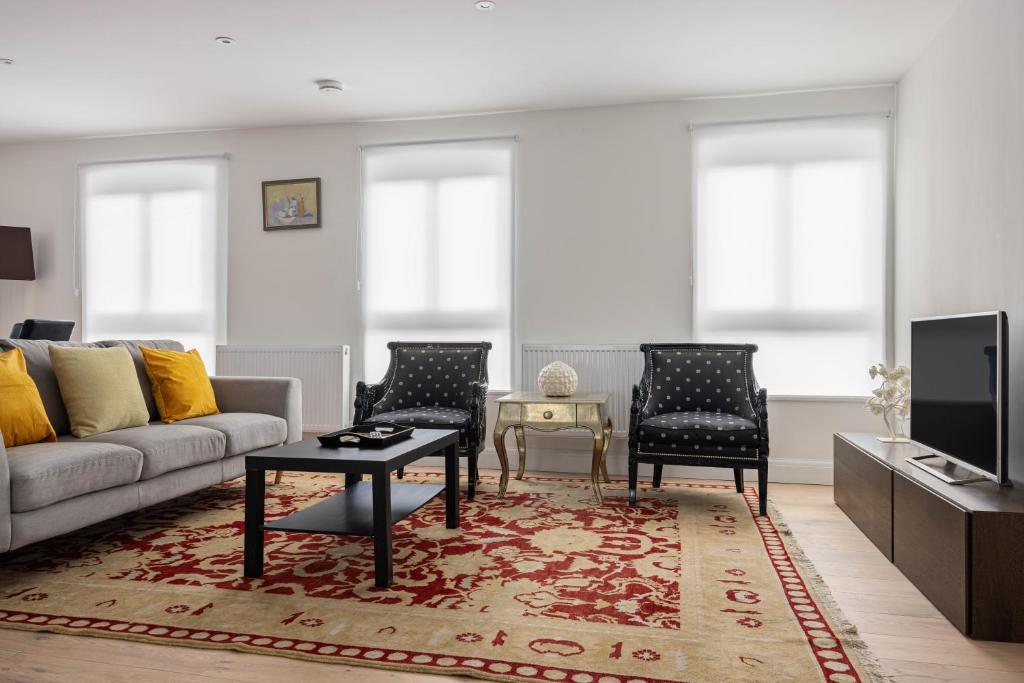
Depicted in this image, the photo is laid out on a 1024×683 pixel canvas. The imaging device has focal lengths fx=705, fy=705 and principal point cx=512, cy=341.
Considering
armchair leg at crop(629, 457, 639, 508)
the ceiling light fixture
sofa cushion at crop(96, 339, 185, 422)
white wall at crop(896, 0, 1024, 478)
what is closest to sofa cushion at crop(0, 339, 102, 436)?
sofa cushion at crop(96, 339, 185, 422)

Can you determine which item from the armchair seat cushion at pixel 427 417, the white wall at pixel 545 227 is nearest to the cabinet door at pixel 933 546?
the white wall at pixel 545 227

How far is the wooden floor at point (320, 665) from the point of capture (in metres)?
1.90

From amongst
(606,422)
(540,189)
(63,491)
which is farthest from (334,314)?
(63,491)

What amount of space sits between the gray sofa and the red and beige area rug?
0.72ft

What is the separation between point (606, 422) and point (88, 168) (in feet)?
15.7

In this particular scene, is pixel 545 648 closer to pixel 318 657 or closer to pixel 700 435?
pixel 318 657

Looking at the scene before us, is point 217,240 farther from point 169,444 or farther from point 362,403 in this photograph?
point 169,444

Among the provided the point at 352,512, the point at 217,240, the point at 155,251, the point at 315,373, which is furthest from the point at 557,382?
the point at 155,251

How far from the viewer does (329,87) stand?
460 cm

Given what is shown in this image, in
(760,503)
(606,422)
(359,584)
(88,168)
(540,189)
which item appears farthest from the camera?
(88,168)

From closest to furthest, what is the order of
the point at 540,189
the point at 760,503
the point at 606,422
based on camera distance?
the point at 760,503 < the point at 606,422 < the point at 540,189

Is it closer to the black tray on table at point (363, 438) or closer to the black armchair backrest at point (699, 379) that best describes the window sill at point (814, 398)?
the black armchair backrest at point (699, 379)

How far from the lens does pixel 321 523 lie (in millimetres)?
2676

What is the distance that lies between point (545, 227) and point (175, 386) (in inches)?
104
